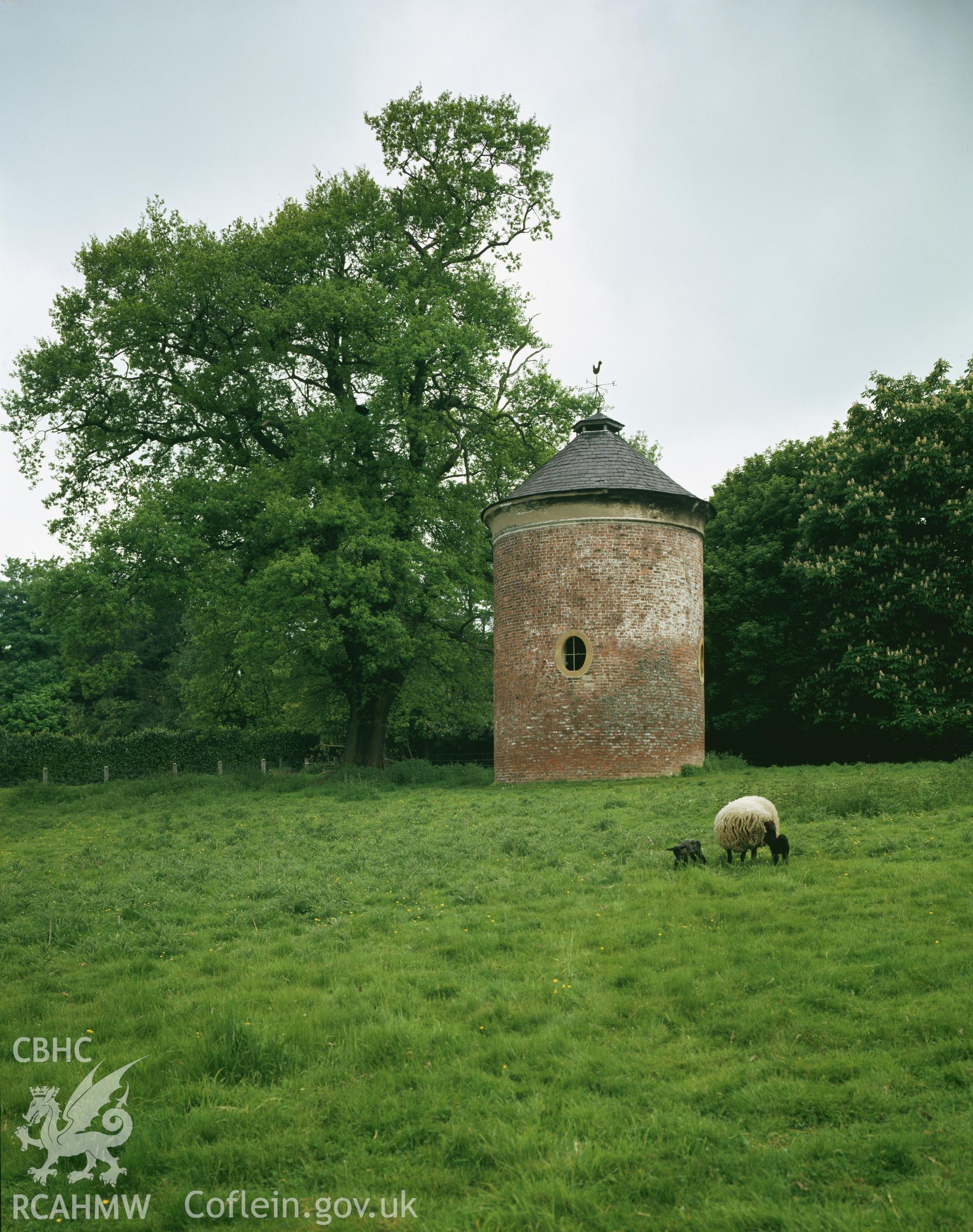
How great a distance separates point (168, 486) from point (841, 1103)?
82.1ft

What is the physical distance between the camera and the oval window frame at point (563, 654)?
23297mm

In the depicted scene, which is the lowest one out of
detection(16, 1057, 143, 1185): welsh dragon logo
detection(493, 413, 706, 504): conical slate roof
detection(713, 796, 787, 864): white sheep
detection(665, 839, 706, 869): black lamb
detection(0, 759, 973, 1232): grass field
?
detection(16, 1057, 143, 1185): welsh dragon logo

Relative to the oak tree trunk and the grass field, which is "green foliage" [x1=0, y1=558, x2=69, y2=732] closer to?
the oak tree trunk

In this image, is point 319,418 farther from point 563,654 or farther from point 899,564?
point 899,564

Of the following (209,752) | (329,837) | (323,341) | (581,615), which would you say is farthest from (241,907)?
(209,752)

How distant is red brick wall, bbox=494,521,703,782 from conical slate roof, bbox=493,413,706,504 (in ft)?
2.87

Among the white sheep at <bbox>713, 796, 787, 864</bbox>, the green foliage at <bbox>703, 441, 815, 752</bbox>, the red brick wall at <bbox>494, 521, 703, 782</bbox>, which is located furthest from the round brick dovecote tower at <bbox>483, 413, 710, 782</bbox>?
the white sheep at <bbox>713, 796, 787, 864</bbox>

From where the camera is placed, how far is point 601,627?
2334cm

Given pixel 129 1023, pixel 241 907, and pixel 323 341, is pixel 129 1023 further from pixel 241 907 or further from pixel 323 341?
pixel 323 341

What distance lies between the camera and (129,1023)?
23.3 feet

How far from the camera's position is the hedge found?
1257 inches

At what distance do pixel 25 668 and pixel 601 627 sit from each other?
122 feet

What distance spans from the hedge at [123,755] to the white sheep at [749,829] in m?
24.4

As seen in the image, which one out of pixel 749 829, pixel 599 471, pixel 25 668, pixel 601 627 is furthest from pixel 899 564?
pixel 25 668
